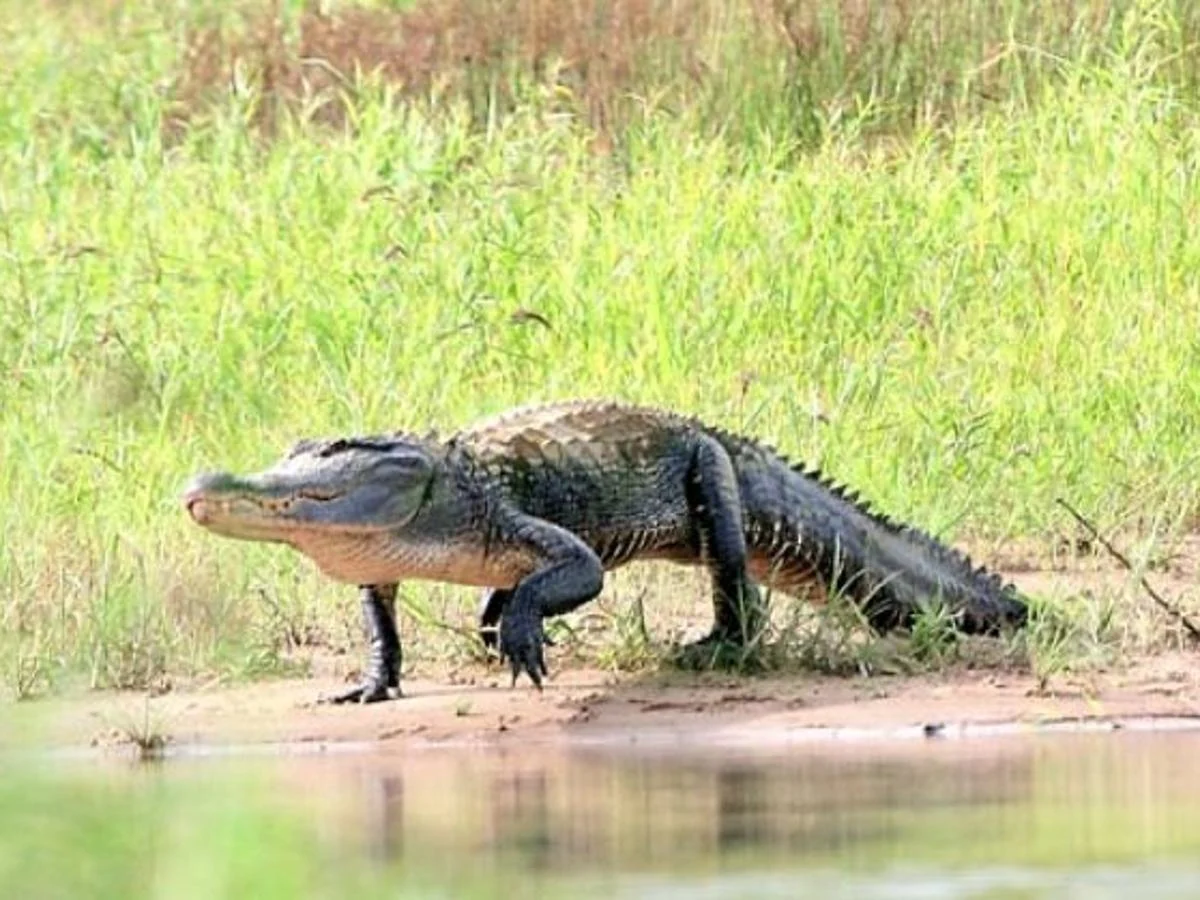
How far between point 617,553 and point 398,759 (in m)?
1.11

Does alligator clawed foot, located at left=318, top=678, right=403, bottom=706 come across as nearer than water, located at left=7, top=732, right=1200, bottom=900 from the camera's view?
No

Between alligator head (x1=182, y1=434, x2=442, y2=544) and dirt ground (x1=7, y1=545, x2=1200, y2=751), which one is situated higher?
alligator head (x1=182, y1=434, x2=442, y2=544)

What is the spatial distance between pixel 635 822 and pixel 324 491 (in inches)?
73.9

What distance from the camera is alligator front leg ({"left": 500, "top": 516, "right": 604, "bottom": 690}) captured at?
31.0ft

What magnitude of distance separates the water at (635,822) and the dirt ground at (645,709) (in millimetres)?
146

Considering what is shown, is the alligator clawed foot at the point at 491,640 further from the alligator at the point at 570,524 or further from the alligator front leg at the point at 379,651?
the alligator front leg at the point at 379,651

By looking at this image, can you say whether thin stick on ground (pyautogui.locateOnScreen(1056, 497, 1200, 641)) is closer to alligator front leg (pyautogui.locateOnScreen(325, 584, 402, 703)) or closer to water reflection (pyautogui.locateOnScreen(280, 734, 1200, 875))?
water reflection (pyautogui.locateOnScreen(280, 734, 1200, 875))

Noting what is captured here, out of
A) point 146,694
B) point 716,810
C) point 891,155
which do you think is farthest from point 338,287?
point 716,810

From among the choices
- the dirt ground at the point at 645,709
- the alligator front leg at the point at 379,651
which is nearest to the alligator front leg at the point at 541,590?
the dirt ground at the point at 645,709

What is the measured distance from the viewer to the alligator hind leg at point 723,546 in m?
9.90

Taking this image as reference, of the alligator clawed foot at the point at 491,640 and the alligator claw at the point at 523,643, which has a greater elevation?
the alligator claw at the point at 523,643

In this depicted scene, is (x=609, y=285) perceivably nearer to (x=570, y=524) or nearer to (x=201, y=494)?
(x=570, y=524)

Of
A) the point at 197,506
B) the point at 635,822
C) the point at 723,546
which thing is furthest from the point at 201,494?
the point at 635,822

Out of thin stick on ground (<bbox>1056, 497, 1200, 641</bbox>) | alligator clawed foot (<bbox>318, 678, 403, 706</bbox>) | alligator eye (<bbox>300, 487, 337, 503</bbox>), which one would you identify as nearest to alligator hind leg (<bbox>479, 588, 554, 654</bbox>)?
alligator clawed foot (<bbox>318, 678, 403, 706</bbox>)
